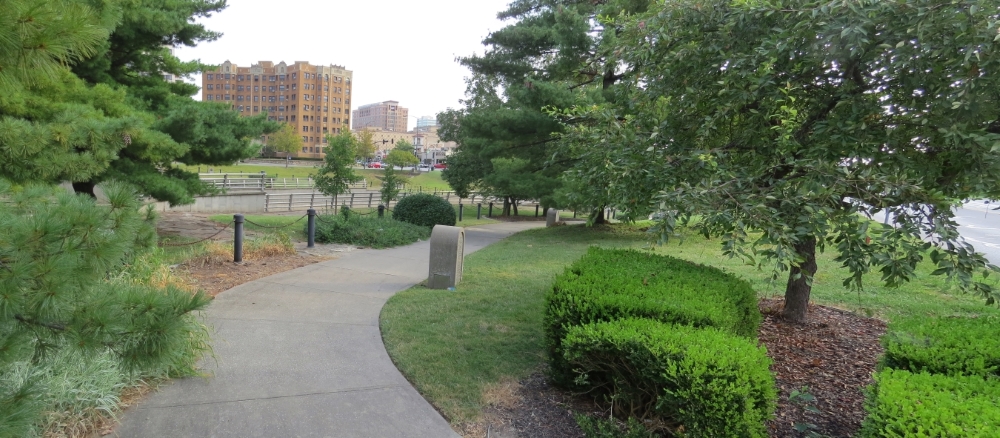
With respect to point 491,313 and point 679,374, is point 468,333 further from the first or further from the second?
point 679,374

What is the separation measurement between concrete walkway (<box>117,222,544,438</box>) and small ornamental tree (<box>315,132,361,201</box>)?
319 inches

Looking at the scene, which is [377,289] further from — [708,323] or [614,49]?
[708,323]

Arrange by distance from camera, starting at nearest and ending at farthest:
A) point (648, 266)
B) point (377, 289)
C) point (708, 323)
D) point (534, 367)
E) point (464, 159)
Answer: point (708, 323) → point (534, 367) → point (648, 266) → point (377, 289) → point (464, 159)

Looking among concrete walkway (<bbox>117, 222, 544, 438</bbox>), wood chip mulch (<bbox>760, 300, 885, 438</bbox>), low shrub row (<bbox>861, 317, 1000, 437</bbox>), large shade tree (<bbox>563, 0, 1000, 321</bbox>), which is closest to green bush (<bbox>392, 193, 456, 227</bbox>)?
concrete walkway (<bbox>117, 222, 544, 438</bbox>)

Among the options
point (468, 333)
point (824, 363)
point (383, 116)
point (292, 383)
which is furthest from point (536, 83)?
point (383, 116)

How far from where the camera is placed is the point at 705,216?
339cm

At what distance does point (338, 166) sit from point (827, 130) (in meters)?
12.7

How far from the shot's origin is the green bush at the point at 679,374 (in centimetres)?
281

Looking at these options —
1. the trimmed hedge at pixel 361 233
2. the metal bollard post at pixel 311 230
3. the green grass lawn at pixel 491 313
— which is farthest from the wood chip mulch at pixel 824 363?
the metal bollard post at pixel 311 230

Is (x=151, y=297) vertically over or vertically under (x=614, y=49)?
under

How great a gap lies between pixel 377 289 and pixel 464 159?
78.6ft

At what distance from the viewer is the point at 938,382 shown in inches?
107

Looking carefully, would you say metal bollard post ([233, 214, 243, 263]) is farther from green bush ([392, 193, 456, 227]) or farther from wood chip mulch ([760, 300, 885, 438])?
wood chip mulch ([760, 300, 885, 438])

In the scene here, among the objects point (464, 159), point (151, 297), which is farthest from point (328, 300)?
point (464, 159)
